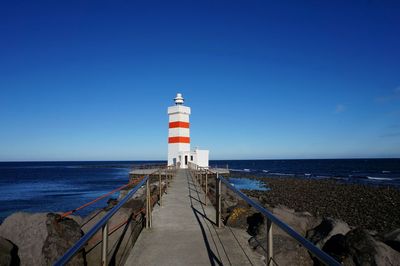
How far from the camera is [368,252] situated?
18.3 feet

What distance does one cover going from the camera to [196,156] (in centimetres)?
2809

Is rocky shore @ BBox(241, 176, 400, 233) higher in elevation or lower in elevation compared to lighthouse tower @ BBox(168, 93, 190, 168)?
lower

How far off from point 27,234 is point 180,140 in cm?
2164

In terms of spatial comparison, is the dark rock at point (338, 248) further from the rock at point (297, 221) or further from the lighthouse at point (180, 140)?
the lighthouse at point (180, 140)

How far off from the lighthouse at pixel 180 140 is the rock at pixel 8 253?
21366 millimetres

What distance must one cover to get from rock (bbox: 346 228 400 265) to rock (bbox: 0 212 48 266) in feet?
19.2

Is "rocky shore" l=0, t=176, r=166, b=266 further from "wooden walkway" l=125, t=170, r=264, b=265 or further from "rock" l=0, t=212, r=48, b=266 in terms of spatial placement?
"wooden walkway" l=125, t=170, r=264, b=265

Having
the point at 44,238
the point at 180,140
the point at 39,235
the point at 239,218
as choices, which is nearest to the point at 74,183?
the point at 180,140

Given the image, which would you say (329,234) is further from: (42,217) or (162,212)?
(42,217)

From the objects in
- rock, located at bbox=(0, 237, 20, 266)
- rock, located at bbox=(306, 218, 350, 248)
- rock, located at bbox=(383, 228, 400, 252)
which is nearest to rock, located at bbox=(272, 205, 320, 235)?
rock, located at bbox=(306, 218, 350, 248)

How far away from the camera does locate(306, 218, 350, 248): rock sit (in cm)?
751

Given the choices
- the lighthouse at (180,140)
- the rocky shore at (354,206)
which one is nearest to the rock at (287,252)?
the rocky shore at (354,206)

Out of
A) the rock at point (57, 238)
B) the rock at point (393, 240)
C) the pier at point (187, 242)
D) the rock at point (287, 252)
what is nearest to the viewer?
the pier at point (187, 242)

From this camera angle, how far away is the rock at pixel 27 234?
6305 millimetres
